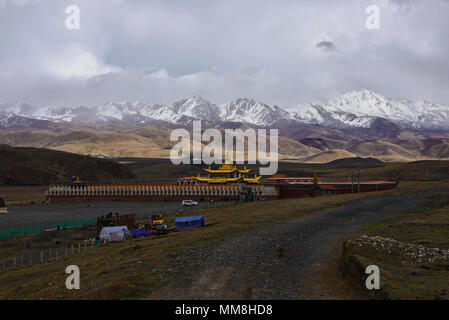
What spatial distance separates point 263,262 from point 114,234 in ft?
63.7

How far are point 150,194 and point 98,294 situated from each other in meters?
57.6

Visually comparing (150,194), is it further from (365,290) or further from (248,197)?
(365,290)

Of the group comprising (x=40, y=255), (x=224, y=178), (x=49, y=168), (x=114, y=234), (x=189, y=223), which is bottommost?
(x=40, y=255)

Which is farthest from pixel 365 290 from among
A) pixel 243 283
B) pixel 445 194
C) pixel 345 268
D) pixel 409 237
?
pixel 445 194

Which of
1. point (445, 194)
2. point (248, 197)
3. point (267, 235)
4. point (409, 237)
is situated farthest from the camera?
point (248, 197)

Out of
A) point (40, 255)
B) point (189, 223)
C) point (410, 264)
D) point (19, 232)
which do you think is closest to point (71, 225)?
point (19, 232)

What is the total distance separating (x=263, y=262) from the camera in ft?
62.8

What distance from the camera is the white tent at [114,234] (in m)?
35.1

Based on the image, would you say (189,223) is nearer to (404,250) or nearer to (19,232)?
(19,232)

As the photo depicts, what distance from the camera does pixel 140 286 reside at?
1543 cm

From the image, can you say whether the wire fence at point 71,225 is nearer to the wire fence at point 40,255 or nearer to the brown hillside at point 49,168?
the wire fence at point 40,255

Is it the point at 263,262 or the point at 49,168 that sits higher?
the point at 49,168

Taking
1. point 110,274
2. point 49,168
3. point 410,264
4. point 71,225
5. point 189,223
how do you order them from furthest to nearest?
point 49,168 < point 71,225 < point 189,223 < point 110,274 < point 410,264

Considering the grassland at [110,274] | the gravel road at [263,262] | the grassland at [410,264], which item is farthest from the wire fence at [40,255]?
the grassland at [410,264]
